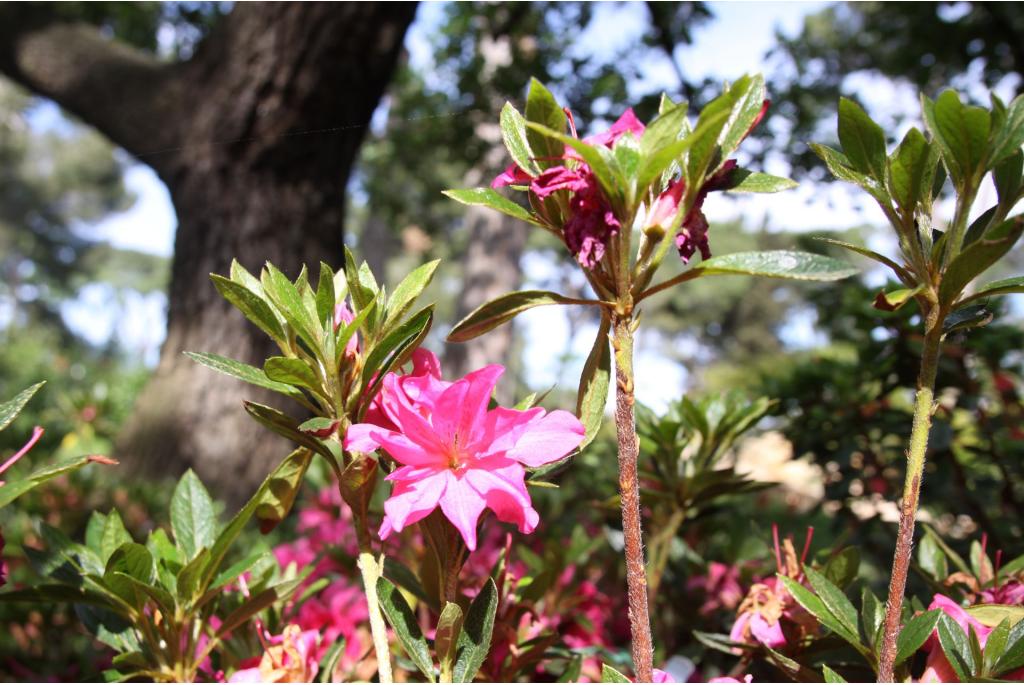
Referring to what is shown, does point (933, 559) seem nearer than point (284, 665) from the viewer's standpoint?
No

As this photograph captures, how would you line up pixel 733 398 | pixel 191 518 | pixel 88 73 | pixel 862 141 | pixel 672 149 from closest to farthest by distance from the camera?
pixel 672 149 → pixel 862 141 → pixel 191 518 → pixel 733 398 → pixel 88 73

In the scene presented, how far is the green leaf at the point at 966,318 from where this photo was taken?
1.95 feet

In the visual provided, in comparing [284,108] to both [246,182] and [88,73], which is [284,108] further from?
[88,73]

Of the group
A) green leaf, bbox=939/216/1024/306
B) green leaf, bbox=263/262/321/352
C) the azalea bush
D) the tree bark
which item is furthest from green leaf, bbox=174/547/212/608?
the tree bark

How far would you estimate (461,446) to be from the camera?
593 mm

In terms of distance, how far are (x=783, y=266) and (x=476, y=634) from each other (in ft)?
1.21

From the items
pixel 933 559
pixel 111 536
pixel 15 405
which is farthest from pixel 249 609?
pixel 933 559

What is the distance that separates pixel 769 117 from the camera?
338 cm

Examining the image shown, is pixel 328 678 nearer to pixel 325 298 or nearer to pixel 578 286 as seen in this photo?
pixel 325 298

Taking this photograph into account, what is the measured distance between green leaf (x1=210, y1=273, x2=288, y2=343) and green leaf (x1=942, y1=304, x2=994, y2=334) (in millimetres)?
532

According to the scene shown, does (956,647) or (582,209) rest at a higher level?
(582,209)

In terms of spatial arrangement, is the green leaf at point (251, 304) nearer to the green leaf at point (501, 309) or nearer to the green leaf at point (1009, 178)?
the green leaf at point (501, 309)

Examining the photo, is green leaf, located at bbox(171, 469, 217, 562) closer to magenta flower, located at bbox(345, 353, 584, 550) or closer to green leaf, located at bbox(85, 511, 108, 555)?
green leaf, located at bbox(85, 511, 108, 555)

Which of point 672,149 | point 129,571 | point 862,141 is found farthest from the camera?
point 129,571
